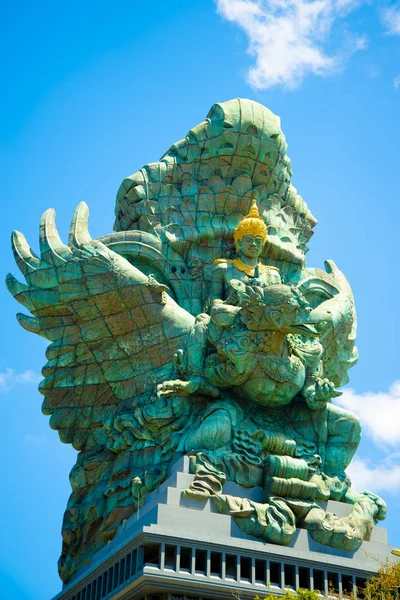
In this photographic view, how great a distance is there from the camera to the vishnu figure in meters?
32.5

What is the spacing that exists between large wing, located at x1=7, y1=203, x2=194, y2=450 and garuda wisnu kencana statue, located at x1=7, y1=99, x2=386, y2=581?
0.13 feet

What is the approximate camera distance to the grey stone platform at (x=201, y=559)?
1141 inches

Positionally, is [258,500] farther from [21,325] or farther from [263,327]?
[21,325]

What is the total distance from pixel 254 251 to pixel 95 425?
21.0ft

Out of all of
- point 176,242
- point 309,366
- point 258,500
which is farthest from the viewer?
point 176,242

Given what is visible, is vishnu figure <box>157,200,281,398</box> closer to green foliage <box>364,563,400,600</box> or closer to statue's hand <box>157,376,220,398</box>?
statue's hand <box>157,376,220,398</box>

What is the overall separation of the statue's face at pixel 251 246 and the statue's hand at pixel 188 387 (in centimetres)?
444

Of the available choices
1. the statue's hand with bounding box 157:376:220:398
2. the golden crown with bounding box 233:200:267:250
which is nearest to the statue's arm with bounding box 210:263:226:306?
the golden crown with bounding box 233:200:267:250

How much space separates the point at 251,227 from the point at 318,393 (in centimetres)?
519

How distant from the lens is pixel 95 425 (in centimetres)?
3484

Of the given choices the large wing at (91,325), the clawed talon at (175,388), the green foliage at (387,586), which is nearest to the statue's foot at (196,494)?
the clawed talon at (175,388)

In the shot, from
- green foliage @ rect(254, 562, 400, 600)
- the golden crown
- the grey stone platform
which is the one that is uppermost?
the golden crown

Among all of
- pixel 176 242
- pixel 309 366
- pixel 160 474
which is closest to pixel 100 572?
pixel 160 474

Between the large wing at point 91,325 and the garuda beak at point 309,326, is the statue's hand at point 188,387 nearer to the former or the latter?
the large wing at point 91,325
